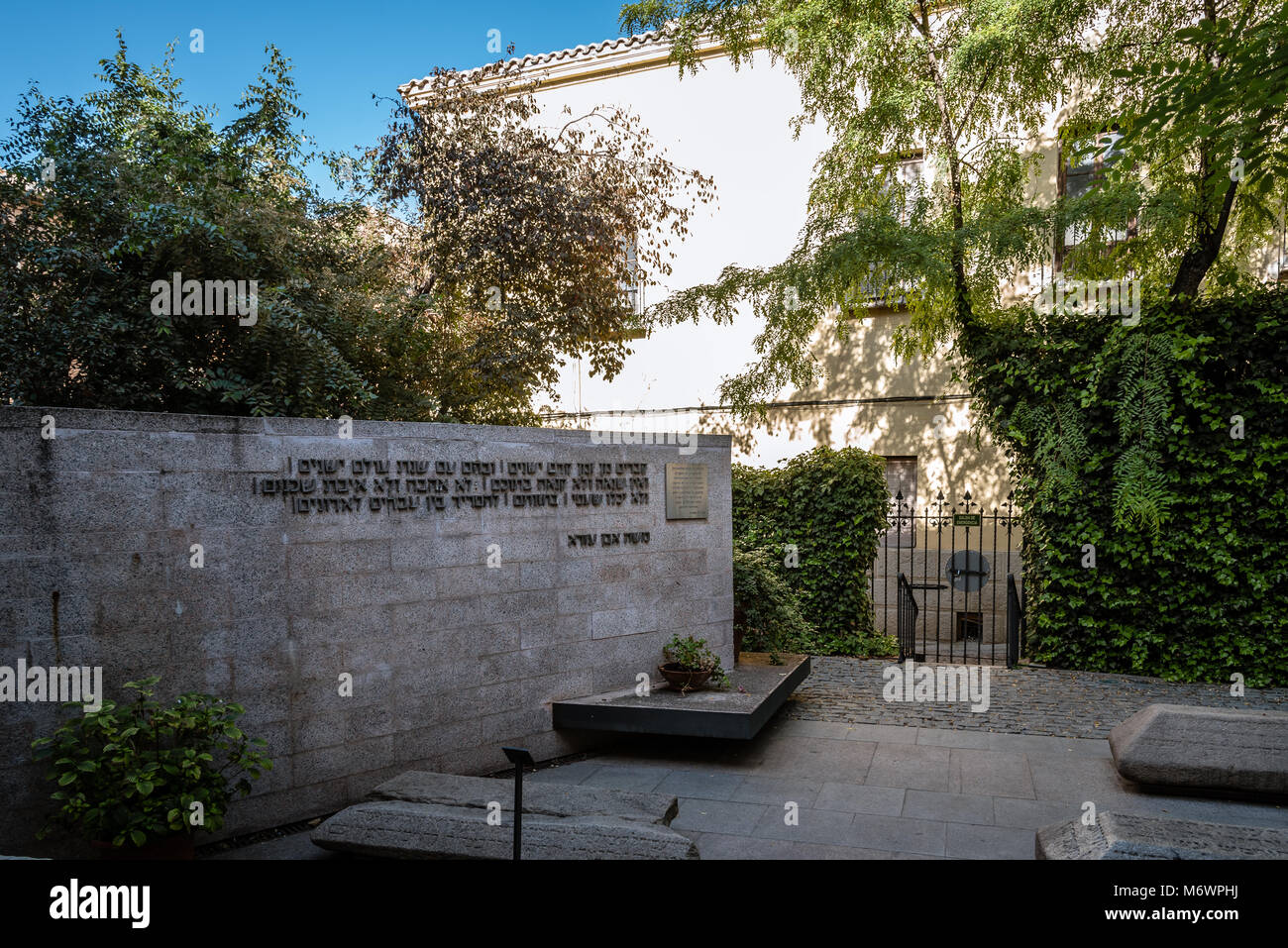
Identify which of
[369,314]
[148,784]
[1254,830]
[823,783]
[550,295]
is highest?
[550,295]

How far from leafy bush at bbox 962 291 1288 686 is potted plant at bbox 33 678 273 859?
848cm

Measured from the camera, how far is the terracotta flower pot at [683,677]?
6.96 meters

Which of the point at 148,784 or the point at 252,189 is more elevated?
the point at 252,189

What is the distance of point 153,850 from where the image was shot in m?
4.08

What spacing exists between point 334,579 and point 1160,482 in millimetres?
8045

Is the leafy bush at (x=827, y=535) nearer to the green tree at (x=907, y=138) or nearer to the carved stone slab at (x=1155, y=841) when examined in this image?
the green tree at (x=907, y=138)

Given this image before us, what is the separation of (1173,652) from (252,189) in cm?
1046

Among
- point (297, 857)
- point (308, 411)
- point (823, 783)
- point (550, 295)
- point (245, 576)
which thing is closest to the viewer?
point (297, 857)

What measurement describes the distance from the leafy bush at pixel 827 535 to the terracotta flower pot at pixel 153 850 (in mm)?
7221

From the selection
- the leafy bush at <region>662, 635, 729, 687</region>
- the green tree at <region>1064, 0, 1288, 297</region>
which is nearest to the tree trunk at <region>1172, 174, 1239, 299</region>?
the green tree at <region>1064, 0, 1288, 297</region>

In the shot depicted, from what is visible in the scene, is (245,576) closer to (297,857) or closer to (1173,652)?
(297,857)

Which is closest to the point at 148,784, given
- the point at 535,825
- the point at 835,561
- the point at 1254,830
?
the point at 535,825

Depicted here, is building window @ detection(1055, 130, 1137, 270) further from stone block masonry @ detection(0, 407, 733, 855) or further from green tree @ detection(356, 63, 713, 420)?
stone block masonry @ detection(0, 407, 733, 855)

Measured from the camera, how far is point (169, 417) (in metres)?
4.67
